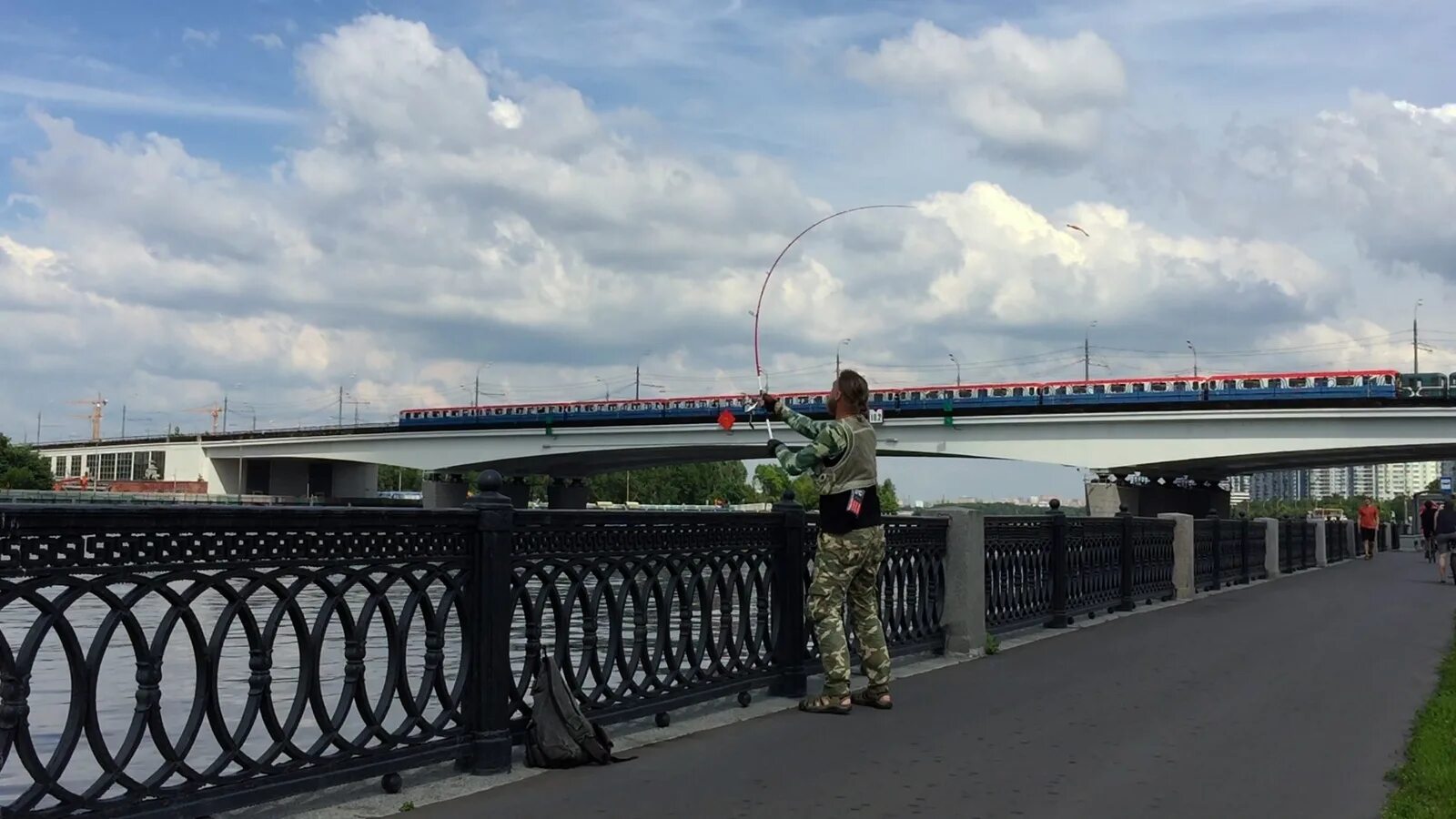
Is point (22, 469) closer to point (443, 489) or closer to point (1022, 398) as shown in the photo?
point (443, 489)

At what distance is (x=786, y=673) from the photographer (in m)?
8.95

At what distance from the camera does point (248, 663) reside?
8641 millimetres

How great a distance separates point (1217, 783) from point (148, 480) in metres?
95.3

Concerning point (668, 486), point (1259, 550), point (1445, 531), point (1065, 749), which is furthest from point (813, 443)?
point (668, 486)

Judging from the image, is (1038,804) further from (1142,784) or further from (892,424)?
(892,424)

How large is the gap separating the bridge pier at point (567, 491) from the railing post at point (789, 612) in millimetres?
85383

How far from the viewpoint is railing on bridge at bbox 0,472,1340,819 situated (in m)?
4.50

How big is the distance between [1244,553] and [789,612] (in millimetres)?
19049

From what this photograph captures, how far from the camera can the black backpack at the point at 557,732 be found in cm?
642

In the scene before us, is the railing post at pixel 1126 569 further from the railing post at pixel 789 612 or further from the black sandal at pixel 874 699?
the black sandal at pixel 874 699

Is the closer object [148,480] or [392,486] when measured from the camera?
[148,480]

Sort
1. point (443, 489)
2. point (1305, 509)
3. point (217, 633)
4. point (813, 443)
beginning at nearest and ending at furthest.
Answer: point (217, 633) < point (813, 443) < point (443, 489) < point (1305, 509)

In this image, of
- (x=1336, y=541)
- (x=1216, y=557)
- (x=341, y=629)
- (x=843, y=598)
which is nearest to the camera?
(x=341, y=629)

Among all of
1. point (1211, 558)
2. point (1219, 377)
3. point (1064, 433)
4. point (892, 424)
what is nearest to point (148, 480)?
point (892, 424)
